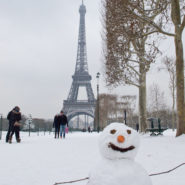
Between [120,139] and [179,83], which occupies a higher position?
[179,83]

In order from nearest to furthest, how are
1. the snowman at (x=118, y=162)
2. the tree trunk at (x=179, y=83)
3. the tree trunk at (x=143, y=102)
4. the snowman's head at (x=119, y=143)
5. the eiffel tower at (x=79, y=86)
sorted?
the snowman at (x=118, y=162) < the snowman's head at (x=119, y=143) < the tree trunk at (x=179, y=83) < the tree trunk at (x=143, y=102) < the eiffel tower at (x=79, y=86)

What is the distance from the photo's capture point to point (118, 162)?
1881mm

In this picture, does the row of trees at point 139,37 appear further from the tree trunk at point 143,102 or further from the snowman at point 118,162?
the snowman at point 118,162

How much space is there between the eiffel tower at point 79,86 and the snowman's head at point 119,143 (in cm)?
5566

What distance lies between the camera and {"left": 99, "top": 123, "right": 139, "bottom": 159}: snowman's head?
1897 millimetres

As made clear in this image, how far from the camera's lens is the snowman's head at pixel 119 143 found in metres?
1.90

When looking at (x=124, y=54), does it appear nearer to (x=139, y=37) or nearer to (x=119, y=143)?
(x=139, y=37)

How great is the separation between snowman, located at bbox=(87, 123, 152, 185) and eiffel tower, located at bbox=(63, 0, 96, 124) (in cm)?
5567

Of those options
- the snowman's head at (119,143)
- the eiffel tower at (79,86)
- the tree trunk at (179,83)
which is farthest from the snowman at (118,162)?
the eiffel tower at (79,86)

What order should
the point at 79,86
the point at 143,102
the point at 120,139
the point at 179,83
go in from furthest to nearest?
the point at 79,86, the point at 143,102, the point at 179,83, the point at 120,139

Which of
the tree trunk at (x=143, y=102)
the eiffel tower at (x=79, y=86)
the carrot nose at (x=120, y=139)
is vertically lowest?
the carrot nose at (x=120, y=139)

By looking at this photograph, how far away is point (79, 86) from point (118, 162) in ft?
210

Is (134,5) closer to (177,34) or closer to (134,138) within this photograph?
(177,34)

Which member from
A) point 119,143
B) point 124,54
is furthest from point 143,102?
point 119,143
